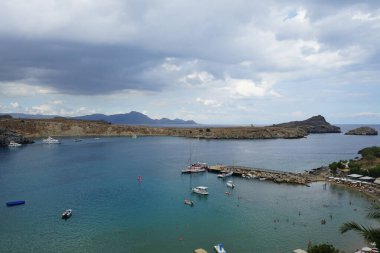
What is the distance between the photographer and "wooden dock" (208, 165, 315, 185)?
86.6 m

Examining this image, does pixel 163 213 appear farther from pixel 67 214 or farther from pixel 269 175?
pixel 269 175

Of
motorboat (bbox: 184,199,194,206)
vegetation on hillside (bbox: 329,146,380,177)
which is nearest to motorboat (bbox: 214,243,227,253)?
motorboat (bbox: 184,199,194,206)

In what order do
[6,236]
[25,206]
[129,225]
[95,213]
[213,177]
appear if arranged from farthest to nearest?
A: [213,177] < [25,206] < [95,213] < [129,225] < [6,236]

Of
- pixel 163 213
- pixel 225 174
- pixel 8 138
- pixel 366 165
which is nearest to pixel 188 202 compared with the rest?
pixel 163 213

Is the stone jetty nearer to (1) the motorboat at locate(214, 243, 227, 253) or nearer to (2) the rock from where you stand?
(1) the motorboat at locate(214, 243, 227, 253)

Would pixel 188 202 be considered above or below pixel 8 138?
below

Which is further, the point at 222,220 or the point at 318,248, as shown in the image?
the point at 222,220

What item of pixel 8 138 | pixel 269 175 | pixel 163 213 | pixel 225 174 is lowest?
pixel 163 213

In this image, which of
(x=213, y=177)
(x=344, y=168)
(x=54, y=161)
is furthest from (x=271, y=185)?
(x=54, y=161)

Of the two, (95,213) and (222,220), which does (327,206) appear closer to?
(222,220)

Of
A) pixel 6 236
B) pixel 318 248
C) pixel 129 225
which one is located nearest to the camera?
pixel 318 248

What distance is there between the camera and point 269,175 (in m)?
92.6

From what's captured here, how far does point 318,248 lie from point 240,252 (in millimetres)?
12105

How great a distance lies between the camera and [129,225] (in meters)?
52.2
